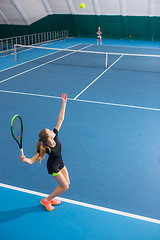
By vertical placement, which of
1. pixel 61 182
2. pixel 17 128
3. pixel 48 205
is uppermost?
pixel 17 128

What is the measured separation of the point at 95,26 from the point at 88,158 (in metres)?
24.8

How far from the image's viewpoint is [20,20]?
2448 cm

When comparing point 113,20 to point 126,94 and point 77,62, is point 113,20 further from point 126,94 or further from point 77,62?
Result: point 126,94

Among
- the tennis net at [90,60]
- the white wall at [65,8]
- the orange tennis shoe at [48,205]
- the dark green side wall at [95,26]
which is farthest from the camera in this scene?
the dark green side wall at [95,26]

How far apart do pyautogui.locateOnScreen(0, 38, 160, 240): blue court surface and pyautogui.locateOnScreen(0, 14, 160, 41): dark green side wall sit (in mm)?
14536

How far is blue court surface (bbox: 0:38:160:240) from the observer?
13.8 feet

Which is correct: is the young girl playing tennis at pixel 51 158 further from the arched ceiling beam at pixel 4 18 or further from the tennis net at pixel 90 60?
the arched ceiling beam at pixel 4 18

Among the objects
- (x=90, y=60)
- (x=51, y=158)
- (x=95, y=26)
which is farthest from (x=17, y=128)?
(x=95, y=26)

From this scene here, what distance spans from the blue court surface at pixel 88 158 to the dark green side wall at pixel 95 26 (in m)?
14.5

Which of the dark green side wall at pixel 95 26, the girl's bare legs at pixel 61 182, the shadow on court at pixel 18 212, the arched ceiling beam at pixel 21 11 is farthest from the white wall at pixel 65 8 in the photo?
the shadow on court at pixel 18 212

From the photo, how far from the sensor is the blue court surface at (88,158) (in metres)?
4.21

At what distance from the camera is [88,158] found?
622 centimetres

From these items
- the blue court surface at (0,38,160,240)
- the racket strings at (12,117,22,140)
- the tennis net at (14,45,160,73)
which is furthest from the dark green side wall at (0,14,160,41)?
the racket strings at (12,117,22,140)

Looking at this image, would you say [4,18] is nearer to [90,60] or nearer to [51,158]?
[90,60]
